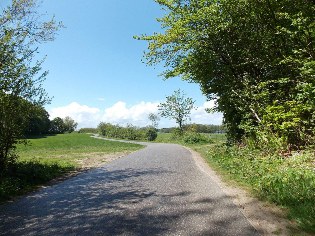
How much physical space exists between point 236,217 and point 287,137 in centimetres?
784

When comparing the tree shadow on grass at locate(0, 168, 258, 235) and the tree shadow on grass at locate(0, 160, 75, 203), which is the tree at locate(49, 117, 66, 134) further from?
the tree shadow on grass at locate(0, 168, 258, 235)

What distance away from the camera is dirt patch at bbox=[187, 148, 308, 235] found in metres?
6.25

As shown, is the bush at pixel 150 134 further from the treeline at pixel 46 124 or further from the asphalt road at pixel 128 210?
the asphalt road at pixel 128 210

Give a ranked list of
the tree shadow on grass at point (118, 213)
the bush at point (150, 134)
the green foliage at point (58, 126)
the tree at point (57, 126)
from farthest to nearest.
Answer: the tree at point (57, 126), the green foliage at point (58, 126), the bush at point (150, 134), the tree shadow on grass at point (118, 213)

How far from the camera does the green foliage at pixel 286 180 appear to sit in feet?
22.4

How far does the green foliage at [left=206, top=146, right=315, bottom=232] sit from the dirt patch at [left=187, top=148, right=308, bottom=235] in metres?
0.24

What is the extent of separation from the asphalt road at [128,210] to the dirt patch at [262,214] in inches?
8.4

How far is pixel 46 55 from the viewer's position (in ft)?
48.2

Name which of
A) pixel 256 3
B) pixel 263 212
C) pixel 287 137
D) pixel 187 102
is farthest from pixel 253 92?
pixel 187 102

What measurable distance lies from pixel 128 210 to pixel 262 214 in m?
3.38

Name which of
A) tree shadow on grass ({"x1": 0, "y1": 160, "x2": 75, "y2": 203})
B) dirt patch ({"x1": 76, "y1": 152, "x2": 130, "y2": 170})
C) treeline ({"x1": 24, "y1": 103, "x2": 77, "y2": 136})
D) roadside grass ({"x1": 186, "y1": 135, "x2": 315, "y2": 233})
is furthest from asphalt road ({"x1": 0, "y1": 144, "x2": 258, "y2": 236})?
dirt patch ({"x1": 76, "y1": 152, "x2": 130, "y2": 170})

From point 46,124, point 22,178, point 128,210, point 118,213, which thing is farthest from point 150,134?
point 118,213

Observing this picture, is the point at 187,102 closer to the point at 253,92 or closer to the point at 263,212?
the point at 253,92

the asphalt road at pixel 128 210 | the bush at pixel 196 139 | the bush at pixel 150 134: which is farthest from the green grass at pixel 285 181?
the bush at pixel 150 134
